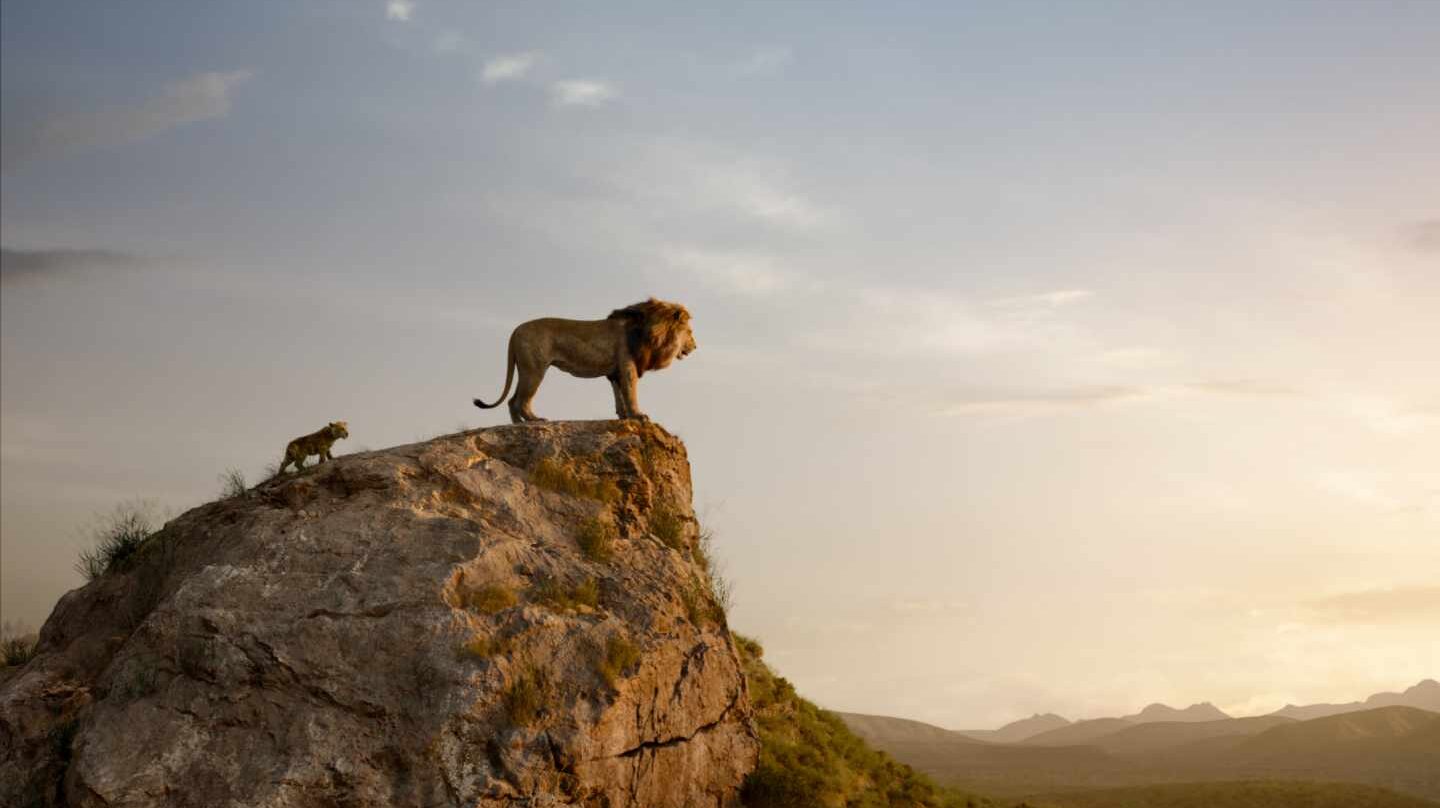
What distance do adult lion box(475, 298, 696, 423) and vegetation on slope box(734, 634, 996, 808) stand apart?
614 centimetres

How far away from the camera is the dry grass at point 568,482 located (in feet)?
56.7

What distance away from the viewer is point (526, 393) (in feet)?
59.9

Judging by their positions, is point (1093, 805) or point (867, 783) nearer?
point (867, 783)

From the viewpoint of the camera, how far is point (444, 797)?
12867 millimetres

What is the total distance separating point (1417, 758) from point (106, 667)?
375 ft

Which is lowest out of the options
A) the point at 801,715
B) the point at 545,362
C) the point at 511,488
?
the point at 801,715

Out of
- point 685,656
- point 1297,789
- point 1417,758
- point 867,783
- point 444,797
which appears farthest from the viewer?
point 1417,758

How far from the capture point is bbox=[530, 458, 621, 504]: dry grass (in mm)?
17297

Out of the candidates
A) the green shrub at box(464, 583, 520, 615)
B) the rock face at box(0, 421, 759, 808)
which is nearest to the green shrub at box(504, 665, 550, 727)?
the rock face at box(0, 421, 759, 808)

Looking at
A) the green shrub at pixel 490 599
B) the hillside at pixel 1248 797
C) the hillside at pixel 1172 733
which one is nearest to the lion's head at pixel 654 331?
the green shrub at pixel 490 599

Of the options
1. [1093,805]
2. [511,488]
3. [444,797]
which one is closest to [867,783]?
[511,488]

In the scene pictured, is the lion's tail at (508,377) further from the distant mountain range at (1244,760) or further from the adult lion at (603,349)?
the distant mountain range at (1244,760)

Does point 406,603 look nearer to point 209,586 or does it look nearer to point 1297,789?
point 209,586

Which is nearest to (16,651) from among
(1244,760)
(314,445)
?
(314,445)
